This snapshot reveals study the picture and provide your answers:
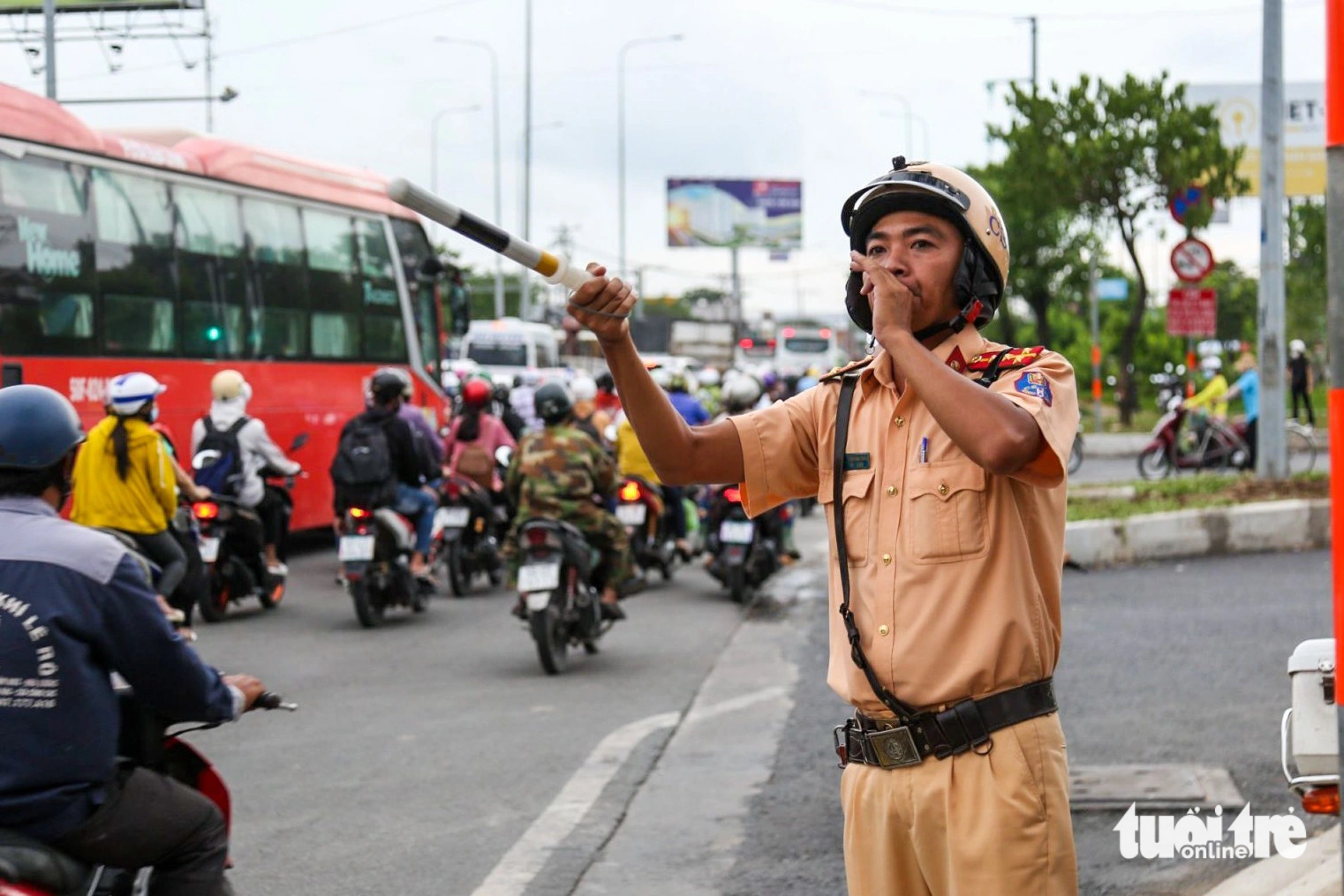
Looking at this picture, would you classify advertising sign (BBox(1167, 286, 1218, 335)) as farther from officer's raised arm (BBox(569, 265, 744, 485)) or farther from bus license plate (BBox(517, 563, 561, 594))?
officer's raised arm (BBox(569, 265, 744, 485))

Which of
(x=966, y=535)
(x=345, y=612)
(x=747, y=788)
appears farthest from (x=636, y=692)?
(x=966, y=535)

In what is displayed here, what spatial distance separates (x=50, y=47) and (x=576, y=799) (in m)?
17.0

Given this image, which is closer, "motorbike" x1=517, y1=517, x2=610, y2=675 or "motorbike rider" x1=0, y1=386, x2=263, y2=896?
"motorbike rider" x1=0, y1=386, x2=263, y2=896

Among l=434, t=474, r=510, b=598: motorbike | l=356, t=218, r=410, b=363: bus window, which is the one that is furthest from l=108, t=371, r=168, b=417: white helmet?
l=356, t=218, r=410, b=363: bus window

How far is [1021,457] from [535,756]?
4896 mm

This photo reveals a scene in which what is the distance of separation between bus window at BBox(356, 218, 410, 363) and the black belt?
50.1ft

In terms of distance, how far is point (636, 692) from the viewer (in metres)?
8.74

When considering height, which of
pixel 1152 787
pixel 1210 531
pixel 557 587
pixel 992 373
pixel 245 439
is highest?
pixel 992 373

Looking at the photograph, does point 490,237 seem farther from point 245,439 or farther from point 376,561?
point 245,439

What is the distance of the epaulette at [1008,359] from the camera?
2770mm

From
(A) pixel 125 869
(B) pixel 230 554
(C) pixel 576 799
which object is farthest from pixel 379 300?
(A) pixel 125 869

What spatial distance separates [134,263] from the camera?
46.1 ft

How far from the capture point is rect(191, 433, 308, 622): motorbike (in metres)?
11.6

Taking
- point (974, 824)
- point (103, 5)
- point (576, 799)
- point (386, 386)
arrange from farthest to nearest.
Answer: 1. point (103, 5)
2. point (386, 386)
3. point (576, 799)
4. point (974, 824)
